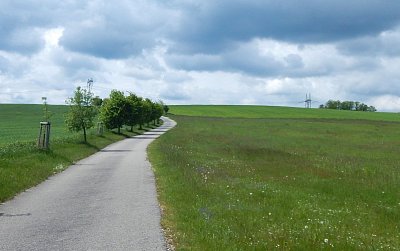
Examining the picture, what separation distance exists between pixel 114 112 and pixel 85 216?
4966 centimetres

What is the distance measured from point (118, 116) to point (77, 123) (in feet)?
59.3

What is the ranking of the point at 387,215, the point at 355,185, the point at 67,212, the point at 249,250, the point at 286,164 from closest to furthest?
the point at 249,250 → the point at 67,212 → the point at 387,215 → the point at 355,185 → the point at 286,164

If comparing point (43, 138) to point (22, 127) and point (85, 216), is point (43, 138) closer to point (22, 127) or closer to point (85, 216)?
point (85, 216)

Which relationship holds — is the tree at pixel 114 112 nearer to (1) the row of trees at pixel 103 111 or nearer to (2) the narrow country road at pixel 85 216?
(1) the row of trees at pixel 103 111

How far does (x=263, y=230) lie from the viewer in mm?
9414

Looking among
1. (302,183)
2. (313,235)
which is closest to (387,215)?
(313,235)

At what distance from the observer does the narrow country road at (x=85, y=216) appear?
834 centimetres

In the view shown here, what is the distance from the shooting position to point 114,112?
59594 mm

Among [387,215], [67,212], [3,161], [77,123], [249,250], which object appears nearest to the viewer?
[249,250]

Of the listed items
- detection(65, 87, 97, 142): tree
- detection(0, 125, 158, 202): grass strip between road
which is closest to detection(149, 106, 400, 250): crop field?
detection(0, 125, 158, 202): grass strip between road

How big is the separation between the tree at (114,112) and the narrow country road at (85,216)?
41324mm

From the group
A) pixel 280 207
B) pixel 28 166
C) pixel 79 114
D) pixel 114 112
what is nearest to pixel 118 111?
pixel 114 112

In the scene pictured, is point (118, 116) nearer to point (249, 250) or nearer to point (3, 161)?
point (3, 161)

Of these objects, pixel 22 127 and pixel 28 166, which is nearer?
pixel 28 166
